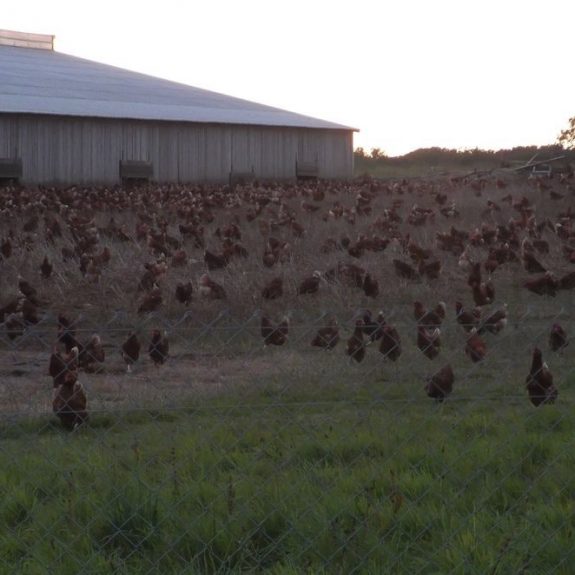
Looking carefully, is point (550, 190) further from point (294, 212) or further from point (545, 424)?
point (545, 424)

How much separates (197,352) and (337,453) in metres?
3.61

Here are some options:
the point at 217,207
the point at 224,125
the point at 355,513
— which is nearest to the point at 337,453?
the point at 355,513

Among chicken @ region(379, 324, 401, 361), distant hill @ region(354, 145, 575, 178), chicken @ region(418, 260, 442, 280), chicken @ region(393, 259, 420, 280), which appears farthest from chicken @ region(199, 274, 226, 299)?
distant hill @ region(354, 145, 575, 178)

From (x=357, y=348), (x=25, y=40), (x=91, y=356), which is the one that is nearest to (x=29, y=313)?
(x=91, y=356)

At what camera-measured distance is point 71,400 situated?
663 cm

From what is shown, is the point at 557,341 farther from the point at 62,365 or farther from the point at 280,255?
the point at 280,255

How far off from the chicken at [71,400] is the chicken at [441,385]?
2213 millimetres

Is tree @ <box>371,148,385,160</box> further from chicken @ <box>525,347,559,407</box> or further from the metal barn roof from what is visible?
chicken @ <box>525,347,559,407</box>

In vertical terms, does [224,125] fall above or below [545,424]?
above

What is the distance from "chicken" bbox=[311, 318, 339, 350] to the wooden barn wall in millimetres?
24035

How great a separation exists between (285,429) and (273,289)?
172 inches

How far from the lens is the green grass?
5059mm

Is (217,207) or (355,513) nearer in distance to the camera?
(355,513)

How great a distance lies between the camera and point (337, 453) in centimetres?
637
